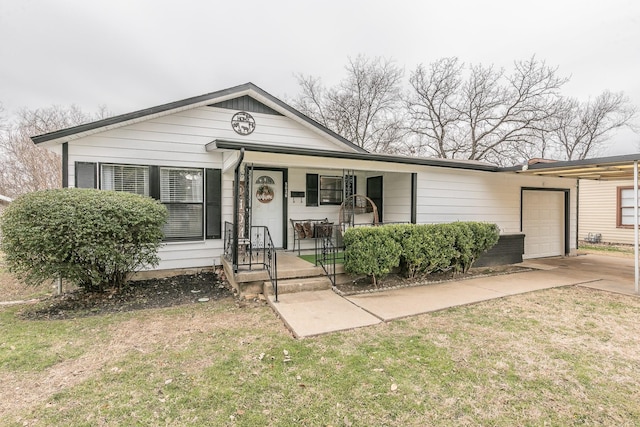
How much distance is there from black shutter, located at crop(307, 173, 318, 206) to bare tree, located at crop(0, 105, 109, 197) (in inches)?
626

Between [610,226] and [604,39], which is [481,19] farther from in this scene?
[610,226]

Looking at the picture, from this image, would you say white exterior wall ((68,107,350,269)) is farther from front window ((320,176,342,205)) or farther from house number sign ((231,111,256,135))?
front window ((320,176,342,205))

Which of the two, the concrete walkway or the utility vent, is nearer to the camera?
the concrete walkway

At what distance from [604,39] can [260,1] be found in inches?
697

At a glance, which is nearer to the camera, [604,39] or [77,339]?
[77,339]

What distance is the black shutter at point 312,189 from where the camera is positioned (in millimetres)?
8492

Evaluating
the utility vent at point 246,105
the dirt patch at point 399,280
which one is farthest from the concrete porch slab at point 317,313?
Answer: the utility vent at point 246,105

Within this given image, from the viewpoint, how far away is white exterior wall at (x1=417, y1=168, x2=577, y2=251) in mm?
7945

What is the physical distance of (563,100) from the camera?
731 inches

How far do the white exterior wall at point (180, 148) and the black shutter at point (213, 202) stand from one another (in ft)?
0.31

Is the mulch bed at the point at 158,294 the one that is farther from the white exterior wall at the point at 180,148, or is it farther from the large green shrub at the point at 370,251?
the white exterior wall at the point at 180,148

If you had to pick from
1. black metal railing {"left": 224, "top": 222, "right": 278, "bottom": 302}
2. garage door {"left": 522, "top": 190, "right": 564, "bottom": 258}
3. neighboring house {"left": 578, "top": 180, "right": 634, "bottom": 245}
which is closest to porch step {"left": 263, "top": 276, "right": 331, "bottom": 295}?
black metal railing {"left": 224, "top": 222, "right": 278, "bottom": 302}

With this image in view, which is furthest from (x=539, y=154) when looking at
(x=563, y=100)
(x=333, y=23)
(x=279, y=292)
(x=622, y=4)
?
(x=279, y=292)

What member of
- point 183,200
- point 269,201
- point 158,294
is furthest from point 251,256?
point 269,201
